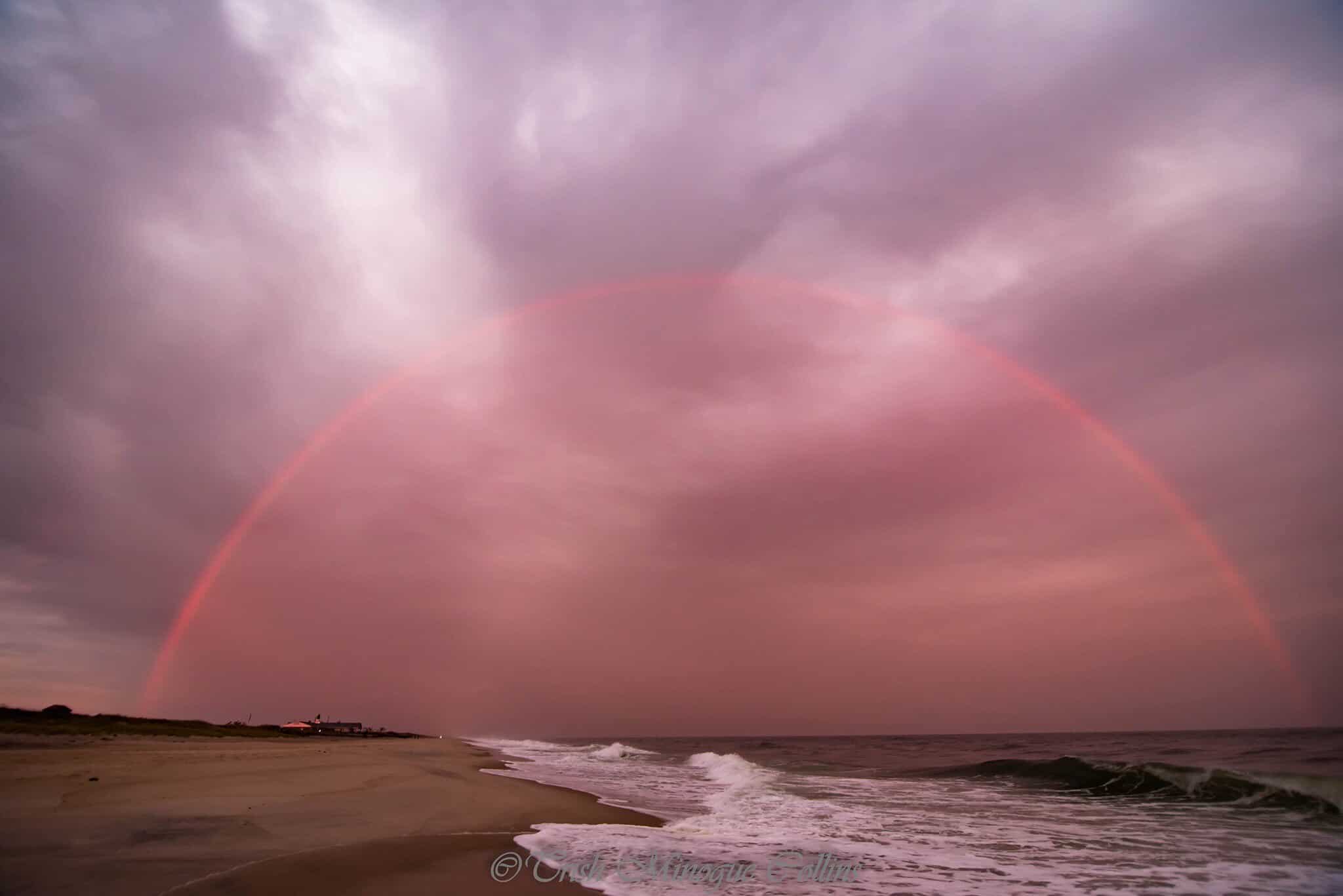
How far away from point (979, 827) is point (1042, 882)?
556 cm

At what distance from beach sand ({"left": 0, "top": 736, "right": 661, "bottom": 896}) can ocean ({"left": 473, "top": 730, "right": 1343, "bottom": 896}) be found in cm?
129

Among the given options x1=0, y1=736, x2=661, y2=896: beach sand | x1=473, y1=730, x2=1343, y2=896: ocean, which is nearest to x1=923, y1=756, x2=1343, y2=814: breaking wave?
x1=473, y1=730, x2=1343, y2=896: ocean

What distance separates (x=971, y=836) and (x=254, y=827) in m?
12.7

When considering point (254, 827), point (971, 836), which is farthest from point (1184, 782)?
point (254, 827)

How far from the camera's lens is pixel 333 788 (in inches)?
579

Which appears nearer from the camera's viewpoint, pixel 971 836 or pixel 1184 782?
pixel 971 836

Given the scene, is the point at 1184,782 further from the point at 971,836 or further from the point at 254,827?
the point at 254,827

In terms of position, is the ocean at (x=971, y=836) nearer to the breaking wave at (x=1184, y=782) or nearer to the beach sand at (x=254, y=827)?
the breaking wave at (x=1184, y=782)

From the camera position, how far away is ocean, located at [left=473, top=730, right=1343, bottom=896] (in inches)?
352

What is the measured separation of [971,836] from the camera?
42.5 feet

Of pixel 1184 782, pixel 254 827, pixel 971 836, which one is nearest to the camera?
pixel 254 827

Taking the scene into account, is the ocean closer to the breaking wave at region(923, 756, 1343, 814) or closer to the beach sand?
the breaking wave at region(923, 756, 1343, 814)

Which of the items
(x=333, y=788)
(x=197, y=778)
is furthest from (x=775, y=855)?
(x=197, y=778)

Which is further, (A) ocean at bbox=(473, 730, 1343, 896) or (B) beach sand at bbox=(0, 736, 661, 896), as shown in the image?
(A) ocean at bbox=(473, 730, 1343, 896)
